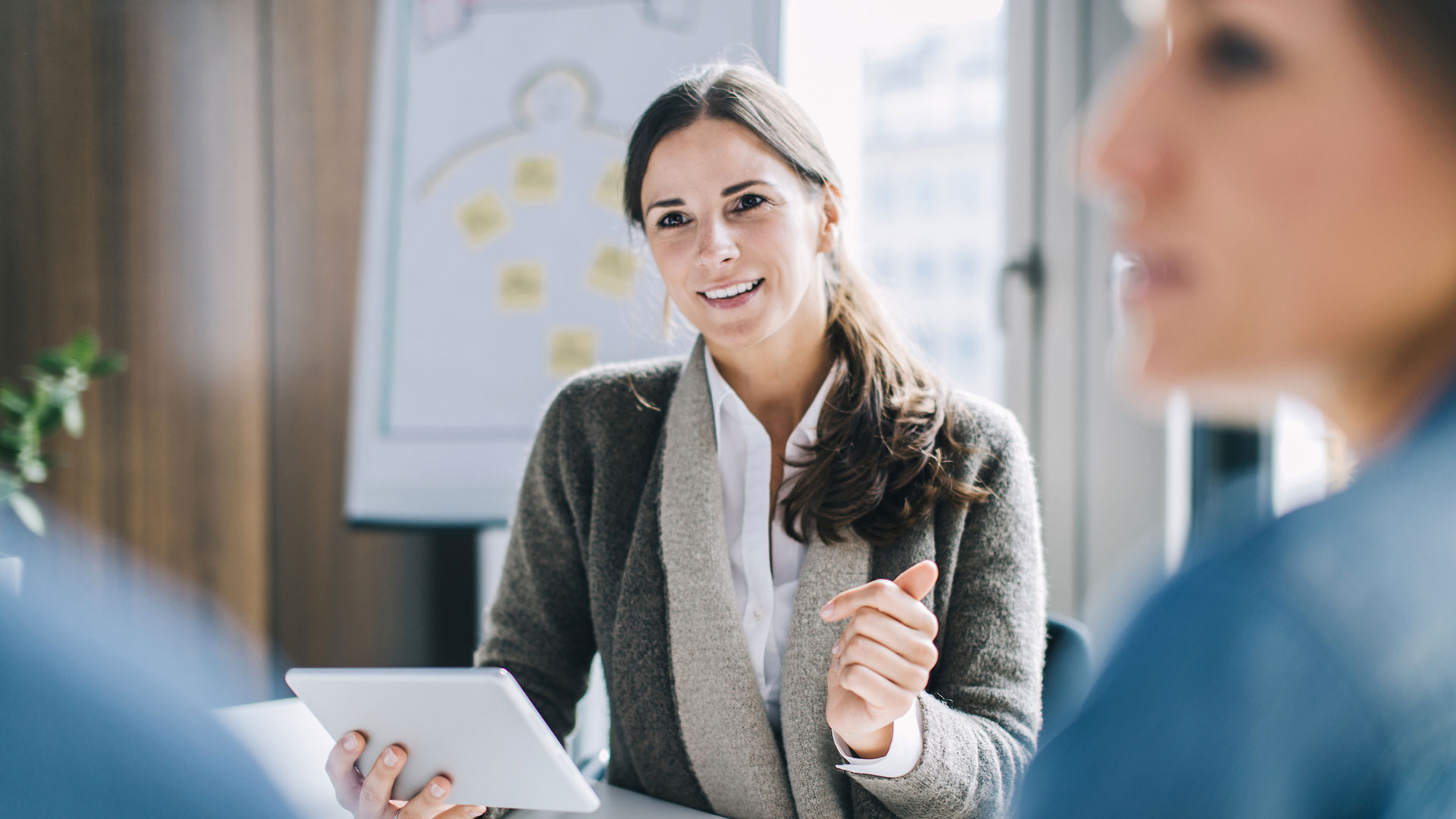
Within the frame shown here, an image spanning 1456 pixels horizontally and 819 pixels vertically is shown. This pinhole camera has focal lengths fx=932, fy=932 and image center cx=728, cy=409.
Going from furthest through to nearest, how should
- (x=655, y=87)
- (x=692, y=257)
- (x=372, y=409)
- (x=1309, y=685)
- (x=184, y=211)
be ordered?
(x=184, y=211) < (x=372, y=409) < (x=655, y=87) < (x=692, y=257) < (x=1309, y=685)

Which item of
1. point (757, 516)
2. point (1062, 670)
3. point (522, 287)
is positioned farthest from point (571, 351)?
point (1062, 670)

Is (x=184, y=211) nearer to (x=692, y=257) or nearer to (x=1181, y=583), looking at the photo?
(x=692, y=257)

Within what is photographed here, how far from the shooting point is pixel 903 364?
130 cm

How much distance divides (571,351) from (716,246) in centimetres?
78

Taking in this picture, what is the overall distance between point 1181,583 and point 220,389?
2.75 meters

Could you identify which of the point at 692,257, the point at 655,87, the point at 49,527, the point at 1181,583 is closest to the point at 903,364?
the point at 692,257

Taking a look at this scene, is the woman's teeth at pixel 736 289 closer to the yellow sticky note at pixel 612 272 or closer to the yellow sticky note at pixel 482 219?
the yellow sticky note at pixel 612 272

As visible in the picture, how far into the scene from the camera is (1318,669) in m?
0.26

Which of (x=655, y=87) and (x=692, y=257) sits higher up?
(x=655, y=87)

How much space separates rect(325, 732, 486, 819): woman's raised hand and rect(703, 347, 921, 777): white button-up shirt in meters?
0.38

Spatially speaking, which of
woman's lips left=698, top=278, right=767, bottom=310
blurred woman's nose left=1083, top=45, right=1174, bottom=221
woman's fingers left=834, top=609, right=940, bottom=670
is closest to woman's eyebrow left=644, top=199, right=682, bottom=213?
woman's lips left=698, top=278, right=767, bottom=310

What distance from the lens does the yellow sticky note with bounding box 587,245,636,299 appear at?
1.89 metres

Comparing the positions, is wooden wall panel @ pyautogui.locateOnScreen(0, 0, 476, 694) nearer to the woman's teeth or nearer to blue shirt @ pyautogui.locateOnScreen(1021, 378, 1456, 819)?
the woman's teeth

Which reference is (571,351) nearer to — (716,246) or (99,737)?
(716,246)
